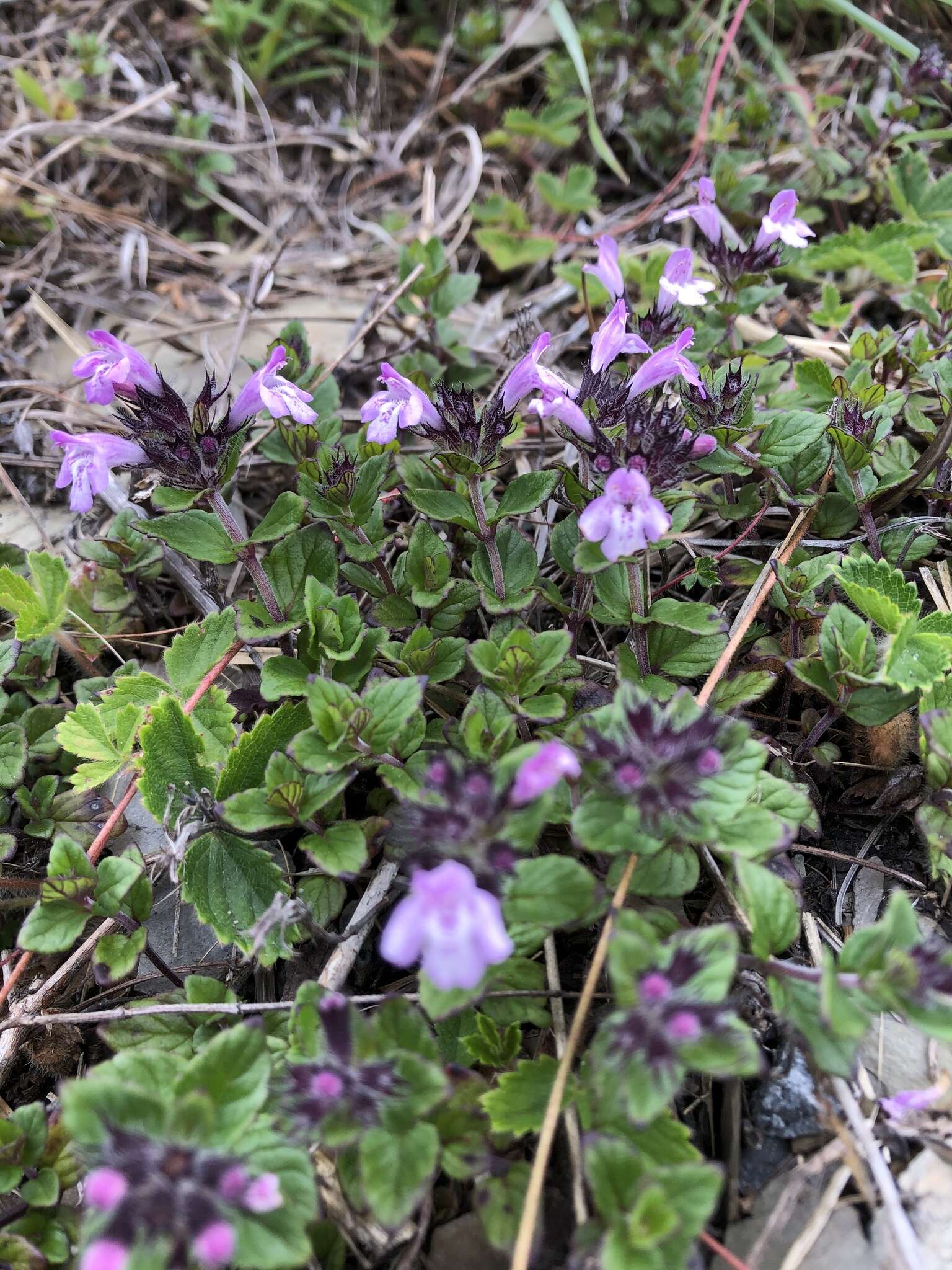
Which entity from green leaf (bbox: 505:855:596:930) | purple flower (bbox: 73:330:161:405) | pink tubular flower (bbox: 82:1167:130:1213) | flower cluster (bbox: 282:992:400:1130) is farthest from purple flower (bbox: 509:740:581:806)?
purple flower (bbox: 73:330:161:405)

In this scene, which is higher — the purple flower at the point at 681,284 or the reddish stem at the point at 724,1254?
the purple flower at the point at 681,284

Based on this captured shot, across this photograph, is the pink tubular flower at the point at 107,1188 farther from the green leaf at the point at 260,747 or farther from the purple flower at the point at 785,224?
the purple flower at the point at 785,224

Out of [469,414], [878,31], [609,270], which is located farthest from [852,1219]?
[878,31]

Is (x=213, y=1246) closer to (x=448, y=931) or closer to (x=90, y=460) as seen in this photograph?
(x=448, y=931)

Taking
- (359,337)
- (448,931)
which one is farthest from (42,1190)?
(359,337)

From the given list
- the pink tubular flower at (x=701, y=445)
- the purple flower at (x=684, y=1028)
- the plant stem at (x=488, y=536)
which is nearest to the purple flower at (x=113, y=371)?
the plant stem at (x=488, y=536)

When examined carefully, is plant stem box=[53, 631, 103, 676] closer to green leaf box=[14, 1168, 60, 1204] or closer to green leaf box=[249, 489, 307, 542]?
green leaf box=[249, 489, 307, 542]

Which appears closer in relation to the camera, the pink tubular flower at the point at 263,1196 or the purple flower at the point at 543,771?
the pink tubular flower at the point at 263,1196
